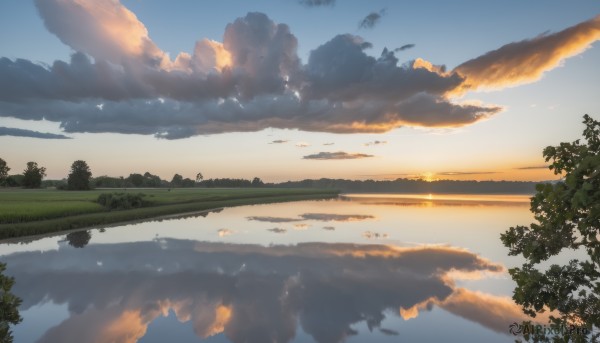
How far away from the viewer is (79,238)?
28500 mm

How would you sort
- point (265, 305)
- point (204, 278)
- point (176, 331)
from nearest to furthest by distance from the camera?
point (176, 331) → point (265, 305) → point (204, 278)

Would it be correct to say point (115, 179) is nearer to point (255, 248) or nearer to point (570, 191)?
point (255, 248)

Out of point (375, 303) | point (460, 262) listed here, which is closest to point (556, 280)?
point (375, 303)

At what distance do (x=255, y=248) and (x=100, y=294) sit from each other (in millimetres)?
11565

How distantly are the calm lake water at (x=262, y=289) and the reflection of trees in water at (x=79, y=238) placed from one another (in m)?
0.32

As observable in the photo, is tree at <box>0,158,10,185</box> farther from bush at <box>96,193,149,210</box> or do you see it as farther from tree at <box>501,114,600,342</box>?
tree at <box>501,114,600,342</box>

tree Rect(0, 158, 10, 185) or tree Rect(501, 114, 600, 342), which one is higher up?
tree Rect(0, 158, 10, 185)

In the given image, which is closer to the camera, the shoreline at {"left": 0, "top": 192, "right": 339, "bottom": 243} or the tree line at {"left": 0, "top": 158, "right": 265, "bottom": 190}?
the shoreline at {"left": 0, "top": 192, "right": 339, "bottom": 243}

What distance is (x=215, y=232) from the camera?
32469mm

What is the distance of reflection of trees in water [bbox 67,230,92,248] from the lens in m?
25.7

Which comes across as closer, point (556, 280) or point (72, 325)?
point (556, 280)

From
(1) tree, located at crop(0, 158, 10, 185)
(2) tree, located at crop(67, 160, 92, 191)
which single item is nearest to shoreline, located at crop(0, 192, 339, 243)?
(2) tree, located at crop(67, 160, 92, 191)

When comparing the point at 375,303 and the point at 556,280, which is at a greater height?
the point at 556,280

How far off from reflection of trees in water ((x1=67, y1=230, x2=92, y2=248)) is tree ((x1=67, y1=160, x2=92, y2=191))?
100 m
